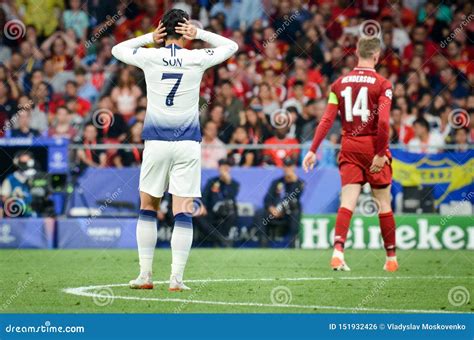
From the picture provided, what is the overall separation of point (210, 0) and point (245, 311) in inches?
580

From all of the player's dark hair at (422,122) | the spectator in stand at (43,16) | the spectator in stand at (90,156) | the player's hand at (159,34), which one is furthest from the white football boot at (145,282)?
the spectator in stand at (43,16)

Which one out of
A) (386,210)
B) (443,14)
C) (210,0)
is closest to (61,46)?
(210,0)

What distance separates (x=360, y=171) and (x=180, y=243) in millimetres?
3023

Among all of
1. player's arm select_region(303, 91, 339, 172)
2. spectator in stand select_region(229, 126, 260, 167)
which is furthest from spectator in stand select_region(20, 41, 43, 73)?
player's arm select_region(303, 91, 339, 172)

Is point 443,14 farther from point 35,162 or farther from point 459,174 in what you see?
point 35,162

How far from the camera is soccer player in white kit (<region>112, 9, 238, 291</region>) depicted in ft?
33.7

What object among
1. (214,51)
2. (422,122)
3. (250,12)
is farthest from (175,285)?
(250,12)

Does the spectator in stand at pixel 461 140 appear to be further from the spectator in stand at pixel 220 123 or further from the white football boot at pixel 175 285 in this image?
the white football boot at pixel 175 285

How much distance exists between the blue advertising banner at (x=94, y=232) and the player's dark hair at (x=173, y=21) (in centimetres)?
793

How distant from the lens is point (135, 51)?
1041 cm

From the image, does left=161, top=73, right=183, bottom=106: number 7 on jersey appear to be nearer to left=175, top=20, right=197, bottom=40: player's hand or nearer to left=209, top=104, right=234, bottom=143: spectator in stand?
left=175, top=20, right=197, bottom=40: player's hand

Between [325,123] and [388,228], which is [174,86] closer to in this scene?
[325,123]

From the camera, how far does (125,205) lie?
17.9m

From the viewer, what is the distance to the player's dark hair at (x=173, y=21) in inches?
399
